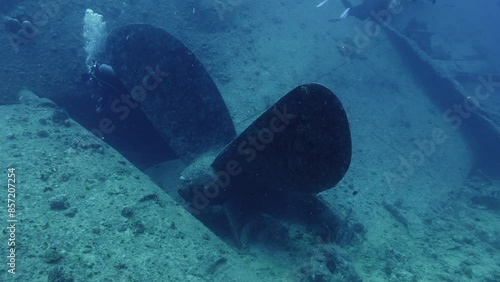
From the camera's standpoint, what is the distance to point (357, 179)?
7.38 meters

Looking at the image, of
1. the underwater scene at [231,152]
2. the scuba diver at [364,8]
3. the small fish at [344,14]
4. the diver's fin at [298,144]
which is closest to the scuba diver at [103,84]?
the underwater scene at [231,152]

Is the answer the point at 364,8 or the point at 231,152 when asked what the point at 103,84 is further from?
the point at 364,8

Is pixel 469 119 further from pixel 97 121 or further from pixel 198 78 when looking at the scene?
pixel 97 121

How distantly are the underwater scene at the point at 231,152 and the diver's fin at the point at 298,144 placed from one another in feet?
0.07

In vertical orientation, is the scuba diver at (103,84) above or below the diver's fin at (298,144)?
below

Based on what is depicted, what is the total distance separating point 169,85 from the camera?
212 inches

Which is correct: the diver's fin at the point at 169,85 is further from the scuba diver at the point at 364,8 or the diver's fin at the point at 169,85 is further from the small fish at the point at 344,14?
the scuba diver at the point at 364,8

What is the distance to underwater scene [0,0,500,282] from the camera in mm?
3580

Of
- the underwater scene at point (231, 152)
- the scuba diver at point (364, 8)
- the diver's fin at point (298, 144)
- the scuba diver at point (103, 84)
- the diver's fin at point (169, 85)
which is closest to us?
the diver's fin at point (298, 144)

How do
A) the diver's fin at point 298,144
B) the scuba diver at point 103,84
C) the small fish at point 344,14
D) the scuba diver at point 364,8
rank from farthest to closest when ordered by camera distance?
the scuba diver at point 364,8, the small fish at point 344,14, the scuba diver at point 103,84, the diver's fin at point 298,144

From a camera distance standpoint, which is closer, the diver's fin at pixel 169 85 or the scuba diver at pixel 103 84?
the diver's fin at pixel 169 85

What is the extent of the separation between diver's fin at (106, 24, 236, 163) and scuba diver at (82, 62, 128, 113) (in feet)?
2.53

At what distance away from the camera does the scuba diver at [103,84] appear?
243 inches

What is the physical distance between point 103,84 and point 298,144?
4569 mm
